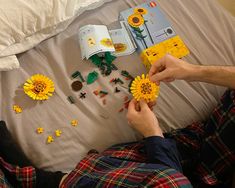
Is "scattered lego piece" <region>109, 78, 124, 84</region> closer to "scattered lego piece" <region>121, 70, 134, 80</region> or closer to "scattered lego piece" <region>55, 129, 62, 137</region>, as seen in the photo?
"scattered lego piece" <region>121, 70, 134, 80</region>

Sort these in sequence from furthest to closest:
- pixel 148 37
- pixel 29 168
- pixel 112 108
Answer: pixel 148 37 → pixel 112 108 → pixel 29 168

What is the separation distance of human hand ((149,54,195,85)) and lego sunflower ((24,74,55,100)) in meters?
0.34

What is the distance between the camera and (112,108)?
3.22 ft

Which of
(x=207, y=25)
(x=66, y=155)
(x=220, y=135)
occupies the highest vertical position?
(x=207, y=25)

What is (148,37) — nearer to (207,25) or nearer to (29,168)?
(207,25)

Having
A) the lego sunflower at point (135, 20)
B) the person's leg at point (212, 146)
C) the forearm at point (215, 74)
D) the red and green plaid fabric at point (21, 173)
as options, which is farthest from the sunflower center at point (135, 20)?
the red and green plaid fabric at point (21, 173)

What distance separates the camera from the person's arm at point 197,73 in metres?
0.88

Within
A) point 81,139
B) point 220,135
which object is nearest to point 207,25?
point 220,135

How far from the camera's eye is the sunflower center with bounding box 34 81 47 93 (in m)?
0.96

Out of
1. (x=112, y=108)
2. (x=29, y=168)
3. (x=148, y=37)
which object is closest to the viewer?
(x=29, y=168)

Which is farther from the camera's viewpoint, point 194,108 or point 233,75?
point 194,108

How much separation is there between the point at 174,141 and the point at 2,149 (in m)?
0.54

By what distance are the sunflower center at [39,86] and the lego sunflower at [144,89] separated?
0.96 ft

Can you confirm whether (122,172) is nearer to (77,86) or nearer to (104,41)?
(77,86)
